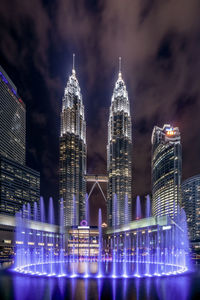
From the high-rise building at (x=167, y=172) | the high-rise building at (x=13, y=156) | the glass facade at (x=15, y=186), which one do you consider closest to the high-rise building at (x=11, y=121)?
the high-rise building at (x=13, y=156)

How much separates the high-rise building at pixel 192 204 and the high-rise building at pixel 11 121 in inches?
4331

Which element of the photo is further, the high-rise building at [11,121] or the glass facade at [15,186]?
the high-rise building at [11,121]

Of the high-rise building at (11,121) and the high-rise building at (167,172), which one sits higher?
the high-rise building at (11,121)

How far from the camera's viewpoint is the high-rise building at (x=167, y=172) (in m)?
152

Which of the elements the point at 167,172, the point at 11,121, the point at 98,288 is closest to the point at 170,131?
the point at 167,172

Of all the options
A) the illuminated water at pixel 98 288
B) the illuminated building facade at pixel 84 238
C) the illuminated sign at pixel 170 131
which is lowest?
the illuminated building facade at pixel 84 238

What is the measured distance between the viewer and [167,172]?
156 metres

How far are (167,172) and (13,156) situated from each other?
89.6m

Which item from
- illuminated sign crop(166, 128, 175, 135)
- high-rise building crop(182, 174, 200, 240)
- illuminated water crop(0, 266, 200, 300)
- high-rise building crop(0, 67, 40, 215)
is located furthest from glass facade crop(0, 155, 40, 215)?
illuminated water crop(0, 266, 200, 300)

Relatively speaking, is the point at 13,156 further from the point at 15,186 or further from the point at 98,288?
the point at 98,288

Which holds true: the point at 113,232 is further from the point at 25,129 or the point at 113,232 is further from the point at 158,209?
the point at 25,129

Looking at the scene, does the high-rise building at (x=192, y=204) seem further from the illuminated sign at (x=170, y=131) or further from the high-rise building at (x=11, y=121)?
the high-rise building at (x=11, y=121)

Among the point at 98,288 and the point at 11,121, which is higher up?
the point at 11,121

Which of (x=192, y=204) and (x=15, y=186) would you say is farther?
(x=192, y=204)
